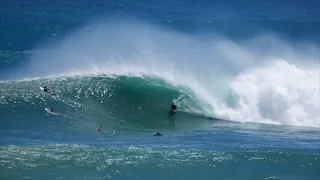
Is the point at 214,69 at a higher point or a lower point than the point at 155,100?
higher

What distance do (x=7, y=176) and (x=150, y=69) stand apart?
20.9 metres

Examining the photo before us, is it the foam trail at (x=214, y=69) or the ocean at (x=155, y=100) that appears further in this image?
the foam trail at (x=214, y=69)

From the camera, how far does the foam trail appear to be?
140ft

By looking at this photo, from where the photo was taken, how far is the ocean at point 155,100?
2923cm

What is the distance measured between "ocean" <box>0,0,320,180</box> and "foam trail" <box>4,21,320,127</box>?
99 mm

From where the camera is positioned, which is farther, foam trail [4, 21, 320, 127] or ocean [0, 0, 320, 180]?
foam trail [4, 21, 320, 127]

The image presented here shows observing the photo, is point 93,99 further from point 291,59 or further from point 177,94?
point 291,59

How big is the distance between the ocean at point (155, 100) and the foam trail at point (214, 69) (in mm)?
99

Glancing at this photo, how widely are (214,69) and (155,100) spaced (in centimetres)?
821

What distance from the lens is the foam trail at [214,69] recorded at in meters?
42.6

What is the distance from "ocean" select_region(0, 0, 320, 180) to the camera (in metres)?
29.2

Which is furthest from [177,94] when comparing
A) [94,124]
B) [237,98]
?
[94,124]

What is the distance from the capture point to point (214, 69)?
4906 cm

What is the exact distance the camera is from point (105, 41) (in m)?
65.6
